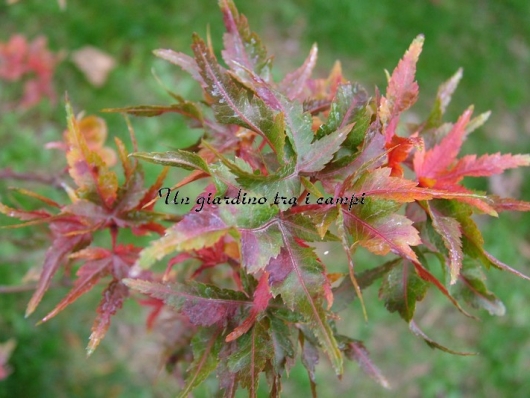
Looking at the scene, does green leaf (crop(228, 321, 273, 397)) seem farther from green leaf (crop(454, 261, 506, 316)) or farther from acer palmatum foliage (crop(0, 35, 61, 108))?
acer palmatum foliage (crop(0, 35, 61, 108))

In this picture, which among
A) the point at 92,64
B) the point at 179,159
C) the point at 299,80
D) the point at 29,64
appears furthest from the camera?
the point at 92,64

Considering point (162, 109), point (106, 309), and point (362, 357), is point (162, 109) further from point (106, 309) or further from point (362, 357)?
point (362, 357)

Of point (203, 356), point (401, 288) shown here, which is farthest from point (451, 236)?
point (203, 356)

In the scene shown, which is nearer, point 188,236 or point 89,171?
point 188,236

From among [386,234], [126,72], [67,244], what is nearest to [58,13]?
[126,72]

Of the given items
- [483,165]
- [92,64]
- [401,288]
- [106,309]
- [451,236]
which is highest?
[483,165]

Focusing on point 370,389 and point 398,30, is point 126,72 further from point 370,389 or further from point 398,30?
point 370,389

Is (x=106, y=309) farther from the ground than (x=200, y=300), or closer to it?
closer to it

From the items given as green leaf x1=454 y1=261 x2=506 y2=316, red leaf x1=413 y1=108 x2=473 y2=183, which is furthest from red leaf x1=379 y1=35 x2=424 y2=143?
green leaf x1=454 y1=261 x2=506 y2=316

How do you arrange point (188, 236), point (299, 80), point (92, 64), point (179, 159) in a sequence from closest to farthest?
1. point (188, 236)
2. point (179, 159)
3. point (299, 80)
4. point (92, 64)
